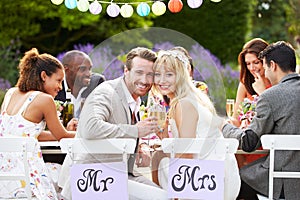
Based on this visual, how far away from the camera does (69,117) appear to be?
424 cm

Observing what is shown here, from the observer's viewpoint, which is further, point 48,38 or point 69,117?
point 48,38

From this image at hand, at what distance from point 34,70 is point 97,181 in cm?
84

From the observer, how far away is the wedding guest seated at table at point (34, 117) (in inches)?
141

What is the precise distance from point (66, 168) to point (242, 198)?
125cm

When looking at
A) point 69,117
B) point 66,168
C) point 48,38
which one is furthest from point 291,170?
point 48,38

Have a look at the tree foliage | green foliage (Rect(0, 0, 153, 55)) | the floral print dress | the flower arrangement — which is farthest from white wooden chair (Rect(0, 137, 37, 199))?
the tree foliage

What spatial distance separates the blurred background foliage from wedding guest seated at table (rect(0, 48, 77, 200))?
22.1 feet

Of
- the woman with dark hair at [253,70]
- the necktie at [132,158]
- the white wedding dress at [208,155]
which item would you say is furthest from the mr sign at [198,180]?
the woman with dark hair at [253,70]

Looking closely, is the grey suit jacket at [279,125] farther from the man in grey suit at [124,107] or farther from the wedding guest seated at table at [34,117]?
the wedding guest seated at table at [34,117]

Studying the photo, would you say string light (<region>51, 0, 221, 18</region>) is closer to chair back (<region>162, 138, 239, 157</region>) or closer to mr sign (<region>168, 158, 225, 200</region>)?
chair back (<region>162, 138, 239, 157</region>)

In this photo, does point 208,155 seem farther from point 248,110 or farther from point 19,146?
point 19,146

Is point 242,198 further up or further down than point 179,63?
further down

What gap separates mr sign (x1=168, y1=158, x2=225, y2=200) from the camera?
327 cm

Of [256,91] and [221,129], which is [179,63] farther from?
[256,91]
